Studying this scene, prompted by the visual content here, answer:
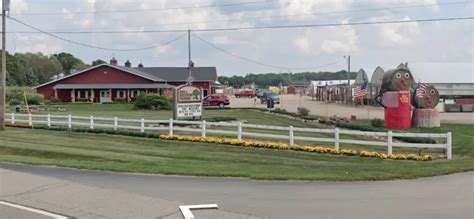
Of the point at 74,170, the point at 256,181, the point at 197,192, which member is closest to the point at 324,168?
the point at 256,181

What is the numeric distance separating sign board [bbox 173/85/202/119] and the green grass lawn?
4622 millimetres

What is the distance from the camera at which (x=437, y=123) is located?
99.9 feet

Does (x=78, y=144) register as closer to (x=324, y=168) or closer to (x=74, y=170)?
(x=74, y=170)

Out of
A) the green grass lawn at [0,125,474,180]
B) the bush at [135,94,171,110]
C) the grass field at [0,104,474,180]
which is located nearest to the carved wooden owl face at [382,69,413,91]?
the green grass lawn at [0,125,474,180]

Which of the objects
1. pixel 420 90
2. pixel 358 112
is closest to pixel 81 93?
pixel 358 112

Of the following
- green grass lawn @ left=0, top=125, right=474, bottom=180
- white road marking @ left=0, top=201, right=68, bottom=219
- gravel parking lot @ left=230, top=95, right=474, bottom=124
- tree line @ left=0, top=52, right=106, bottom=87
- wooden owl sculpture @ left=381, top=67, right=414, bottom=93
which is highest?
tree line @ left=0, top=52, right=106, bottom=87

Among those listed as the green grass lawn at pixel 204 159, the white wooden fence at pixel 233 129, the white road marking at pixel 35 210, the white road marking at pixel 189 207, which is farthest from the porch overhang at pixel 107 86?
the white road marking at pixel 189 207

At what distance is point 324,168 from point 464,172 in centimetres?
335

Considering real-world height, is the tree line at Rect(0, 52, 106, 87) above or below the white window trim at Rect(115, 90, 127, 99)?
above

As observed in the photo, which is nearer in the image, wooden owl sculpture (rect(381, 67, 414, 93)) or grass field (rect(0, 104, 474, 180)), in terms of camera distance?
grass field (rect(0, 104, 474, 180))

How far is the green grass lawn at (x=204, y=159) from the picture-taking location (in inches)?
510

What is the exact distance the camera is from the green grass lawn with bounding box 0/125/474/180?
12953 mm

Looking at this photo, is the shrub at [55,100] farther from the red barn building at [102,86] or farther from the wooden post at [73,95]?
the wooden post at [73,95]

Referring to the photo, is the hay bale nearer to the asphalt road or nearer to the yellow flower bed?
the yellow flower bed
